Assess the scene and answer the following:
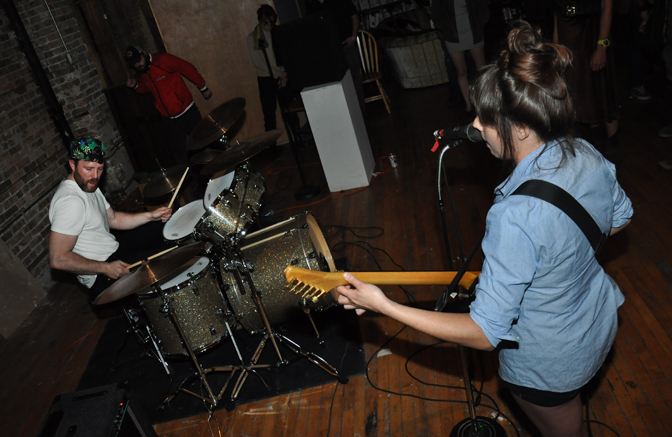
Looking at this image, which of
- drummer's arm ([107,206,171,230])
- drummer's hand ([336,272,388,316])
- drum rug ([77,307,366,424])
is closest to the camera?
drummer's hand ([336,272,388,316])

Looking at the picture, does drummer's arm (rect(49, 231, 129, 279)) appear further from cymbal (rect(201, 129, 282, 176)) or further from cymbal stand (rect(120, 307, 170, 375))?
cymbal (rect(201, 129, 282, 176))

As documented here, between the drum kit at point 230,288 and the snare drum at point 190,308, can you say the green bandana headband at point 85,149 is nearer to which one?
the drum kit at point 230,288

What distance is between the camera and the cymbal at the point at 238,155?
10.2ft

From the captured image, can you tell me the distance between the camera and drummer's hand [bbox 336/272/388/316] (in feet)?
4.51

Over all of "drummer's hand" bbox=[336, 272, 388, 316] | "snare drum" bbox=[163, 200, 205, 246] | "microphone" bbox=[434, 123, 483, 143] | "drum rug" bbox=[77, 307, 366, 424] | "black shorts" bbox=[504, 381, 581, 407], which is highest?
"microphone" bbox=[434, 123, 483, 143]

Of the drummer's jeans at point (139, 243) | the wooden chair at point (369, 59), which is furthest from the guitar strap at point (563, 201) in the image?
the wooden chair at point (369, 59)

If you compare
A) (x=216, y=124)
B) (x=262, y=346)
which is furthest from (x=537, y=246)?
(x=216, y=124)

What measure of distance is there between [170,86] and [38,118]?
4.60 ft

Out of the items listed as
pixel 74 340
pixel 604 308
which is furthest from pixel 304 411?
pixel 74 340

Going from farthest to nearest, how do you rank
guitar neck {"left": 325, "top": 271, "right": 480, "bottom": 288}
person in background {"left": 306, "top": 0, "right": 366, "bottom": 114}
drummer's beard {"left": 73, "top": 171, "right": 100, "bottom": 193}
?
person in background {"left": 306, "top": 0, "right": 366, "bottom": 114} < drummer's beard {"left": 73, "top": 171, "right": 100, "bottom": 193} < guitar neck {"left": 325, "top": 271, "right": 480, "bottom": 288}

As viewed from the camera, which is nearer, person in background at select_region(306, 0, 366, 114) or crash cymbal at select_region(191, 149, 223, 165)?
crash cymbal at select_region(191, 149, 223, 165)

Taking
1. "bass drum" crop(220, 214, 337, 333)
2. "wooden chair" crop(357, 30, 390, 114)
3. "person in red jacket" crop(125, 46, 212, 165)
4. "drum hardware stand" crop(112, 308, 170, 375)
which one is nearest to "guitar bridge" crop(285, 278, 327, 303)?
"bass drum" crop(220, 214, 337, 333)

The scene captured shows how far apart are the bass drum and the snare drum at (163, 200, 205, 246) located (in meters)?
0.35

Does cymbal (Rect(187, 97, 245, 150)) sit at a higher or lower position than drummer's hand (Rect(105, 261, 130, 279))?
higher
